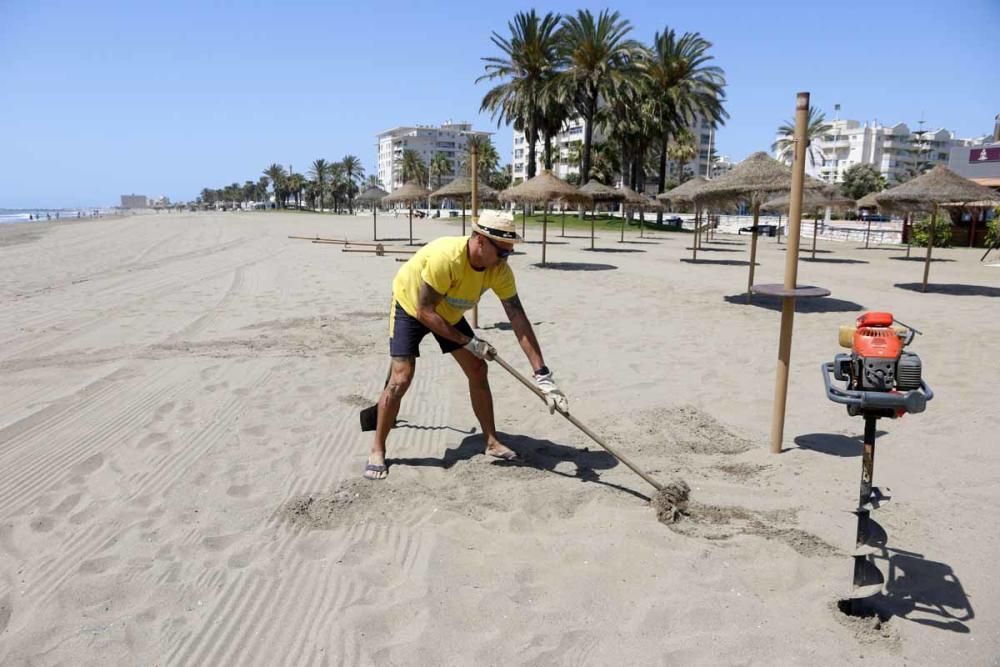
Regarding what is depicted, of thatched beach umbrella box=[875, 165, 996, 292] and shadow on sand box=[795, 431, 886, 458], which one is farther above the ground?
thatched beach umbrella box=[875, 165, 996, 292]

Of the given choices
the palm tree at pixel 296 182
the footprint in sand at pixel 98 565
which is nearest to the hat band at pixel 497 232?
the footprint in sand at pixel 98 565

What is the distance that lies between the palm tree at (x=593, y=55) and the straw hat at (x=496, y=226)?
112 ft

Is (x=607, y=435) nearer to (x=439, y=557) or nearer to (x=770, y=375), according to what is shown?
(x=439, y=557)

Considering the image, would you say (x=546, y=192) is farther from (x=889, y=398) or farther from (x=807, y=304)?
(x=889, y=398)

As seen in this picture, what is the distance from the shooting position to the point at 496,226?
10.4ft

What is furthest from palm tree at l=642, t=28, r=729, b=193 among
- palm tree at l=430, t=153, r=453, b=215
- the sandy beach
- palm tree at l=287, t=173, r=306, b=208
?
palm tree at l=287, t=173, r=306, b=208

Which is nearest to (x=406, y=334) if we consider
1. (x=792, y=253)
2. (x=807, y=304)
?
(x=792, y=253)

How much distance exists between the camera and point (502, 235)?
3.20 meters

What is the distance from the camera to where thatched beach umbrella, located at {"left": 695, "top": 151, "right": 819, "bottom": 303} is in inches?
401

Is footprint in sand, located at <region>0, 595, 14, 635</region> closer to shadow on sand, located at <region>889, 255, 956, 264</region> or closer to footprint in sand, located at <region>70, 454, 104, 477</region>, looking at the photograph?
footprint in sand, located at <region>70, 454, 104, 477</region>

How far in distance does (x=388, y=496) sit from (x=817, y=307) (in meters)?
8.78

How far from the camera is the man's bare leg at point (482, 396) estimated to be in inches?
147

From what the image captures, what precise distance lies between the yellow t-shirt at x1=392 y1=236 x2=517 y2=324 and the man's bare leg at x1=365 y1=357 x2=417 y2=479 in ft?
0.97

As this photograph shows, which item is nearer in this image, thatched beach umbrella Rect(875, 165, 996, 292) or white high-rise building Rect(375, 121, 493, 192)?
thatched beach umbrella Rect(875, 165, 996, 292)
